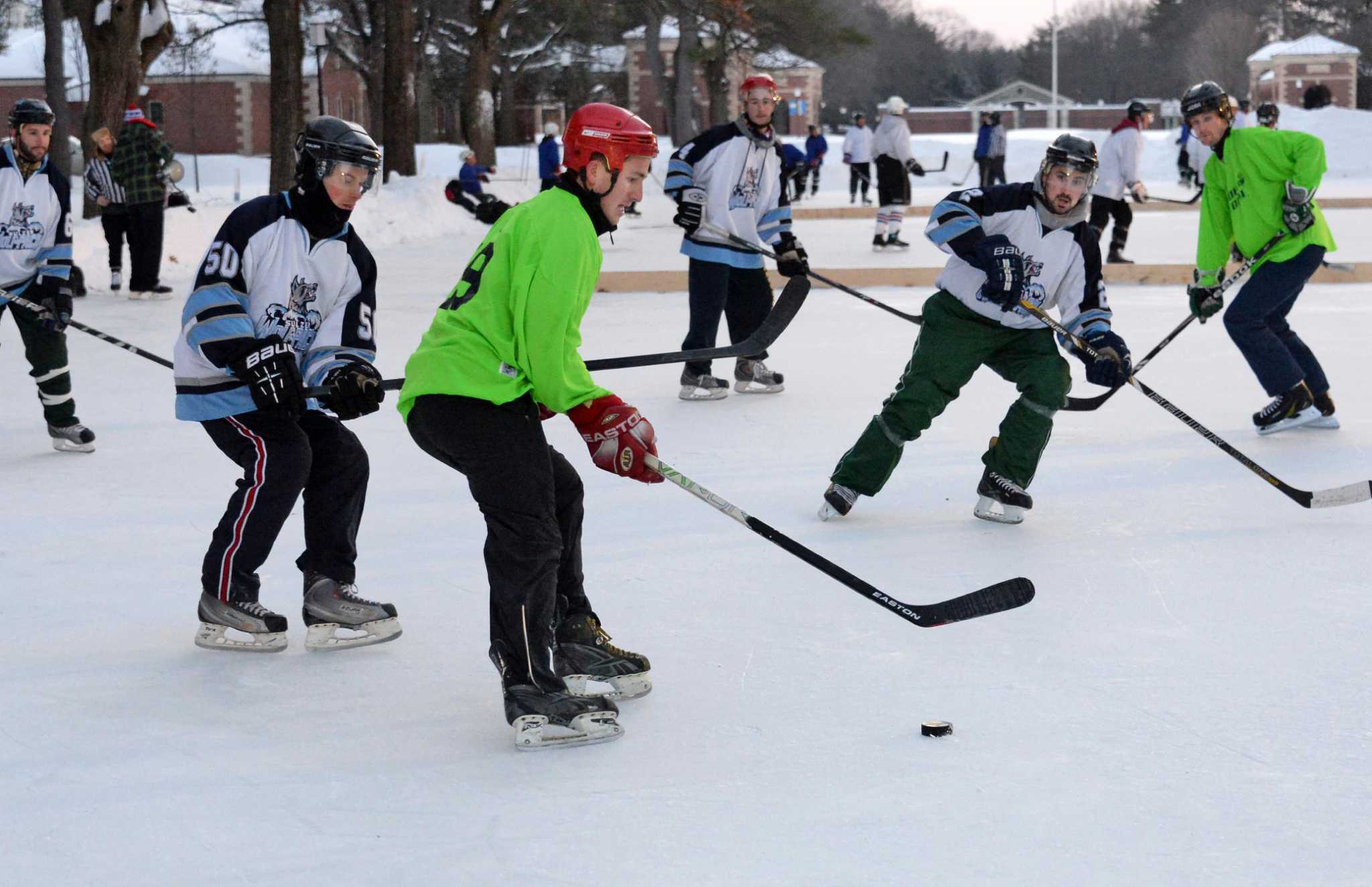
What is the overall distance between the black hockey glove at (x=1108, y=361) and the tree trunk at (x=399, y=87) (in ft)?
43.7

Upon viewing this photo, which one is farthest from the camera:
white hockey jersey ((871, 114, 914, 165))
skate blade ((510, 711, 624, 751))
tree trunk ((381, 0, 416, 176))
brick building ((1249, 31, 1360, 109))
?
brick building ((1249, 31, 1360, 109))

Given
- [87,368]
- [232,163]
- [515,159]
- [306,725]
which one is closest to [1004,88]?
[515,159]

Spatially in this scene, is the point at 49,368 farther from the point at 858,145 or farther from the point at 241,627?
the point at 858,145

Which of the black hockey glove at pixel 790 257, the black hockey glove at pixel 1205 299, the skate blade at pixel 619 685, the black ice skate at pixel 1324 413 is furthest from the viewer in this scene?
the black hockey glove at pixel 790 257

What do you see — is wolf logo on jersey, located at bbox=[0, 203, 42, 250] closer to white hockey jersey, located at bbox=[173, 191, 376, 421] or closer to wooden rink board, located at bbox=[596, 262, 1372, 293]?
white hockey jersey, located at bbox=[173, 191, 376, 421]

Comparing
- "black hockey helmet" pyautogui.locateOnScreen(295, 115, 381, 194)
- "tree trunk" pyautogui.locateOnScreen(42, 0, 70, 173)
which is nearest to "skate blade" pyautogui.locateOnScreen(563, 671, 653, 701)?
"black hockey helmet" pyautogui.locateOnScreen(295, 115, 381, 194)

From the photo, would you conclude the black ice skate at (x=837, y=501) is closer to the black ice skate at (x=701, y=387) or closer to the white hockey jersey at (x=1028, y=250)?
the white hockey jersey at (x=1028, y=250)

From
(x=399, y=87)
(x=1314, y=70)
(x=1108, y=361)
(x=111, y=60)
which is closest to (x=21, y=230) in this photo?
(x=1108, y=361)

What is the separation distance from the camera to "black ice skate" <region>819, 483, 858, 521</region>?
151 inches

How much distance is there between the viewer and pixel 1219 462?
4.50 m

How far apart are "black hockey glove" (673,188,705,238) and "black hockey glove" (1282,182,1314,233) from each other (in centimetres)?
205

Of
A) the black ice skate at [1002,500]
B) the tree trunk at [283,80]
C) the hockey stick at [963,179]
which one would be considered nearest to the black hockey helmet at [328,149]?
the black ice skate at [1002,500]

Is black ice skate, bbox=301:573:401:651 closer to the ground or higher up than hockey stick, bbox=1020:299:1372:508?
closer to the ground

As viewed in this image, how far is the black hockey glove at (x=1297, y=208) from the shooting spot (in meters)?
4.56
